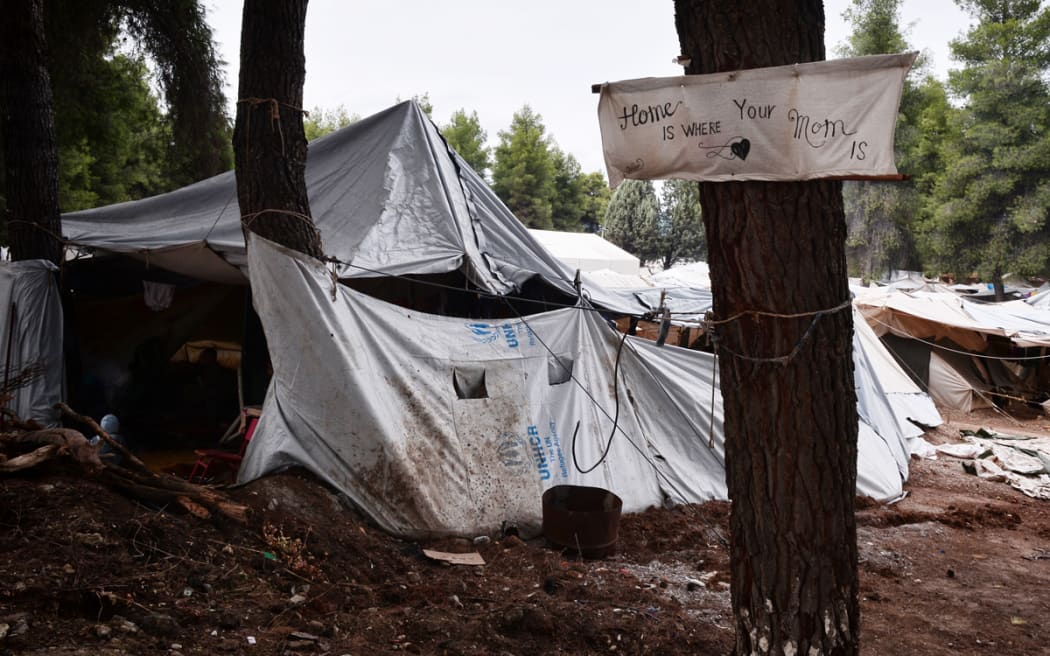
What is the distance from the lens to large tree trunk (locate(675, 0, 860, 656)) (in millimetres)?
2418

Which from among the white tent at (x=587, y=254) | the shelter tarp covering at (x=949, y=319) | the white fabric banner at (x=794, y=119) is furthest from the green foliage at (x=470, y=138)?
the white fabric banner at (x=794, y=119)

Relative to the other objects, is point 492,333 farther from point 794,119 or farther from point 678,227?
point 678,227

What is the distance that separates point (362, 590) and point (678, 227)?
133ft

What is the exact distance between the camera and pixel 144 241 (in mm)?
6758

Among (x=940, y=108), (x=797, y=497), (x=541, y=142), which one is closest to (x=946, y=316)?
(x=797, y=497)

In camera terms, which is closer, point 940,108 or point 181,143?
point 181,143

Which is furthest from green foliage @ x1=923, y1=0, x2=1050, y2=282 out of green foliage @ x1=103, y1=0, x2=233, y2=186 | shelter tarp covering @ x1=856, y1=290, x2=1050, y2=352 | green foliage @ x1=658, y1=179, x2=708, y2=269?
green foliage @ x1=103, y1=0, x2=233, y2=186

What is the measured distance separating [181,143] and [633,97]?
8.11 metres

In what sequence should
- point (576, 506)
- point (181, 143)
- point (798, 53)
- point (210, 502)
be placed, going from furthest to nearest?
point (181, 143), point (576, 506), point (210, 502), point (798, 53)

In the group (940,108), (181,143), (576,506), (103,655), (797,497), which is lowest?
(576,506)

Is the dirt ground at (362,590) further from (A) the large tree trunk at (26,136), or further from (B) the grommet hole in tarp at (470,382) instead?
(A) the large tree trunk at (26,136)

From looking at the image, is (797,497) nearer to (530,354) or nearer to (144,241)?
(530,354)

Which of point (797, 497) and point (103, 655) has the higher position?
point (797, 497)

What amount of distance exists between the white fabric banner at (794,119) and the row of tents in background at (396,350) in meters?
2.69
